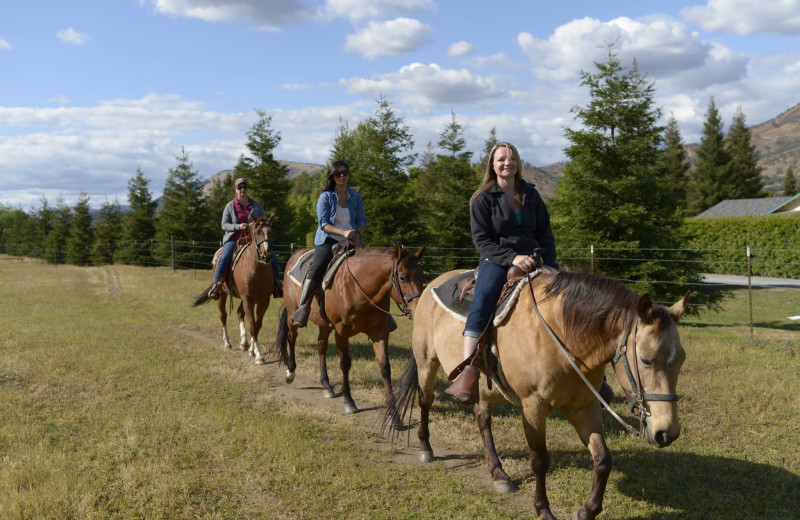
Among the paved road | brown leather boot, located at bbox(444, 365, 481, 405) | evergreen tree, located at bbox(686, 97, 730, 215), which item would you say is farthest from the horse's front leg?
evergreen tree, located at bbox(686, 97, 730, 215)

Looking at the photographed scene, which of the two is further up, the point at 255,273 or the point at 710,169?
the point at 710,169

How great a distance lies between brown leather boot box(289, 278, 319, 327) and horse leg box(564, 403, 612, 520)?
4.16 meters

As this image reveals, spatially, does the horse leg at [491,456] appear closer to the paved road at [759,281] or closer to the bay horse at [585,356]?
the bay horse at [585,356]

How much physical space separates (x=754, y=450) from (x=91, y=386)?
321 inches

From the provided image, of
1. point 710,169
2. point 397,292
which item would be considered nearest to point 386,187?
point 397,292

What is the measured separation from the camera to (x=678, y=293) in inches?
521

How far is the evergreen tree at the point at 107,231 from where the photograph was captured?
115 feet

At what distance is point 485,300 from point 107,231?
3882cm

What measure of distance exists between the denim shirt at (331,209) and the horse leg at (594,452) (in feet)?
13.3

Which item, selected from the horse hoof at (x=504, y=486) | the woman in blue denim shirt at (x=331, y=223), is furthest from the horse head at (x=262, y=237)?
the horse hoof at (x=504, y=486)

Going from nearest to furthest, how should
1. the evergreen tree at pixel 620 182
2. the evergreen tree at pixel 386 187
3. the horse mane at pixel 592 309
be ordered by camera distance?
1. the horse mane at pixel 592 309
2. the evergreen tree at pixel 620 182
3. the evergreen tree at pixel 386 187

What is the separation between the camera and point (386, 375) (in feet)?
19.9

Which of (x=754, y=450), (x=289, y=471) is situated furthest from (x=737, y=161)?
(x=289, y=471)

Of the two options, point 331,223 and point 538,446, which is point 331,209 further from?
point 538,446
